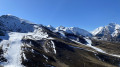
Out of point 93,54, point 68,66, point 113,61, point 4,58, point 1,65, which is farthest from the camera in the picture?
point 93,54

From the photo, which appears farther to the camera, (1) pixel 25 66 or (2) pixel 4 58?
(2) pixel 4 58

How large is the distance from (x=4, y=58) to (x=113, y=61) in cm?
8112

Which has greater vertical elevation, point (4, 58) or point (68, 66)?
point (4, 58)

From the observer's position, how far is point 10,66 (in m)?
53.6

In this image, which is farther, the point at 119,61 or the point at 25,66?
the point at 119,61

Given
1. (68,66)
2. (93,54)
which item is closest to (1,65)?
(68,66)

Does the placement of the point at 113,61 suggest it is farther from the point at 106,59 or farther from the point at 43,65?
the point at 43,65

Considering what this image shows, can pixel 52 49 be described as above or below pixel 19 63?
above

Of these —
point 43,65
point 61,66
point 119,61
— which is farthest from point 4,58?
point 119,61

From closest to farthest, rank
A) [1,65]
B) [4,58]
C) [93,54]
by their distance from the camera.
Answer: [1,65]
[4,58]
[93,54]

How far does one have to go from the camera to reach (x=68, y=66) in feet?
217

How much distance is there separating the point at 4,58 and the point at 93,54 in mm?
71429

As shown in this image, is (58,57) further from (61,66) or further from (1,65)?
(1,65)

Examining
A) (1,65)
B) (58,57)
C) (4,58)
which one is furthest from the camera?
(58,57)
